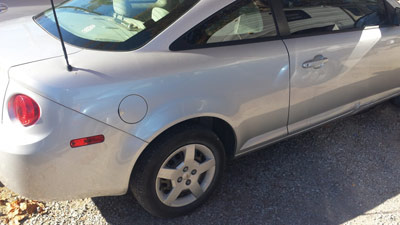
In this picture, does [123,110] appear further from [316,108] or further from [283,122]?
[316,108]

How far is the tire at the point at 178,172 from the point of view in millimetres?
2270

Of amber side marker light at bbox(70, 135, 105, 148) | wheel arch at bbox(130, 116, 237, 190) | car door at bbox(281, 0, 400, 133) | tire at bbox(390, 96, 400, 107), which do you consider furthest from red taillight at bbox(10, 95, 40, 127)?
tire at bbox(390, 96, 400, 107)

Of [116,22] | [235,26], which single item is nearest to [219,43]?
[235,26]

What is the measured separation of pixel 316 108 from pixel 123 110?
1.65 metres

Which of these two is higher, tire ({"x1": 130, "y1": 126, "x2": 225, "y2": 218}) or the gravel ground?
tire ({"x1": 130, "y1": 126, "x2": 225, "y2": 218})

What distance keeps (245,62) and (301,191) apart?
44.4 inches

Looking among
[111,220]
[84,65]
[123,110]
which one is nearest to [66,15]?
[84,65]

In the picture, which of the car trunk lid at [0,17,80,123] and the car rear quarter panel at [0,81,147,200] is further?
the car trunk lid at [0,17,80,123]

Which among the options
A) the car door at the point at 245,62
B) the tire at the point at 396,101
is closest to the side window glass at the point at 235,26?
the car door at the point at 245,62

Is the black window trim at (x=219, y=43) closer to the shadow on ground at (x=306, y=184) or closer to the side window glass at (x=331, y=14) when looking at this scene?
the side window glass at (x=331, y=14)

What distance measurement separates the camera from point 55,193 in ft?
6.91

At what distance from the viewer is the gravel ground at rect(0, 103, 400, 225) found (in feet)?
8.65

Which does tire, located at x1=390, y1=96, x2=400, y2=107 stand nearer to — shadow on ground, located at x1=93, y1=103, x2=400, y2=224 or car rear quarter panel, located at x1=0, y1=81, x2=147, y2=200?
shadow on ground, located at x1=93, y1=103, x2=400, y2=224

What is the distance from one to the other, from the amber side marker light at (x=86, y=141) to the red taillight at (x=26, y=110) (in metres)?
0.22
